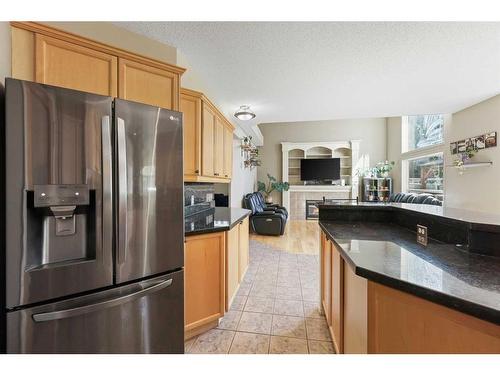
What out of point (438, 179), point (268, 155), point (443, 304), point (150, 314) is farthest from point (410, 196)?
point (150, 314)

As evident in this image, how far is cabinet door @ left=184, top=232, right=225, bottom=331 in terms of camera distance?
5.71 ft

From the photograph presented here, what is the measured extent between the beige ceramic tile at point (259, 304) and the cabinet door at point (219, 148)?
4.63 feet

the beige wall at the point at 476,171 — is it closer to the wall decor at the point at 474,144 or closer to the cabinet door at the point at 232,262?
the wall decor at the point at 474,144

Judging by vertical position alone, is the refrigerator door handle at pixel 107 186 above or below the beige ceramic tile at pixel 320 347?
above

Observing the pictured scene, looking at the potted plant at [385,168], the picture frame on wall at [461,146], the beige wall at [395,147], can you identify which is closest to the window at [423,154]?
the beige wall at [395,147]

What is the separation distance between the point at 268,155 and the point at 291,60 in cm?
598

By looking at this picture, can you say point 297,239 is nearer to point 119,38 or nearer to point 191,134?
point 191,134

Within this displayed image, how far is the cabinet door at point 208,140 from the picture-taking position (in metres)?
2.18

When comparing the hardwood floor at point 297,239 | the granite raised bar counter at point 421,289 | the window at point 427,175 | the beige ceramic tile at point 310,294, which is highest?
the window at point 427,175

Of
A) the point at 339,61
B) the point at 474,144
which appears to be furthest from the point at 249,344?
the point at 474,144

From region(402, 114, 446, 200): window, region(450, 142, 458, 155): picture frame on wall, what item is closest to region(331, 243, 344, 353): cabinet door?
region(450, 142, 458, 155): picture frame on wall

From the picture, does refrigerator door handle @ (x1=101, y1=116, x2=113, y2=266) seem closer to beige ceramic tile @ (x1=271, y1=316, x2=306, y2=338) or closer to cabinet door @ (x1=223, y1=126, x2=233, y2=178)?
beige ceramic tile @ (x1=271, y1=316, x2=306, y2=338)

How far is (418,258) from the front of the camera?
106 cm

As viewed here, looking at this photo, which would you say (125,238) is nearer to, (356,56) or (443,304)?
A: (443,304)
